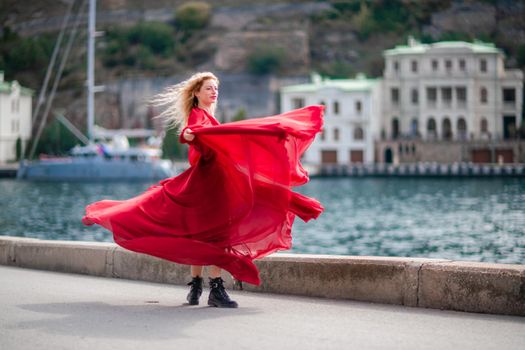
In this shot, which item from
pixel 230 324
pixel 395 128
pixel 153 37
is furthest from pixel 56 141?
pixel 230 324

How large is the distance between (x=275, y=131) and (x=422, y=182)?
80991mm

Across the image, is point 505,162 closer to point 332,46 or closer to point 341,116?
point 341,116

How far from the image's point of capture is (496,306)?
761cm

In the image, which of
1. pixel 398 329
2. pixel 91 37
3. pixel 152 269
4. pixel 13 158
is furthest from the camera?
pixel 13 158

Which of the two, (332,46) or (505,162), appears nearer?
(505,162)

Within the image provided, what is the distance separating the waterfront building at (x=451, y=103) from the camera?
332 feet

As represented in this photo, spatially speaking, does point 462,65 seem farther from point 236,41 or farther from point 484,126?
point 236,41

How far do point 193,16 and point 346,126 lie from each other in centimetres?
4731

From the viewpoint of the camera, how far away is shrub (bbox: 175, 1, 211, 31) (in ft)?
470

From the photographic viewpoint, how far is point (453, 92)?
102m

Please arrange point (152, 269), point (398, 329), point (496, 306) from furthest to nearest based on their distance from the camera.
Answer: point (152, 269) < point (496, 306) < point (398, 329)

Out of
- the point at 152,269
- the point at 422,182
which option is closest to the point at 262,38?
the point at 422,182

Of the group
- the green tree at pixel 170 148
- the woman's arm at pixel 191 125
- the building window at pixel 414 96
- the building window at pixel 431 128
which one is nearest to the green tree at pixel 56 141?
the green tree at pixel 170 148

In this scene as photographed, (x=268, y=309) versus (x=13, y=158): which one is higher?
(x=268, y=309)
